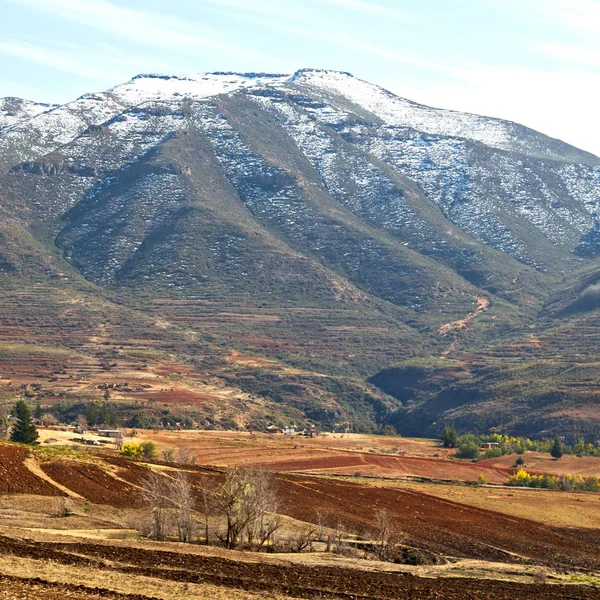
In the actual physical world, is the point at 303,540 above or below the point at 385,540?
above

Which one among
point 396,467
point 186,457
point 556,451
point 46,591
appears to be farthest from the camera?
point 556,451

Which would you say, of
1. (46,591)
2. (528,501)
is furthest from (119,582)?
(528,501)

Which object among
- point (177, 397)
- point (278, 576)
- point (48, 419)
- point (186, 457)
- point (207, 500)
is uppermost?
point (278, 576)

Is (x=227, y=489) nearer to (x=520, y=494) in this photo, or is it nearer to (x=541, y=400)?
(x=520, y=494)

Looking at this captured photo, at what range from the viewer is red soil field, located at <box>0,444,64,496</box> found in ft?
185

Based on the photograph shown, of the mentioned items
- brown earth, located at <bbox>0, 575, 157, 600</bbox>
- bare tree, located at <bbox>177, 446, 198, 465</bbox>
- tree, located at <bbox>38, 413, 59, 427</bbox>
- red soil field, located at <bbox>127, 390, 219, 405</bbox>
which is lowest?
tree, located at <bbox>38, 413, 59, 427</bbox>

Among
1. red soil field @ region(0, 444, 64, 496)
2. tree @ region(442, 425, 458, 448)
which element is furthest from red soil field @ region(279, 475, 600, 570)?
tree @ region(442, 425, 458, 448)

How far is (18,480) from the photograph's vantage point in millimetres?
57531

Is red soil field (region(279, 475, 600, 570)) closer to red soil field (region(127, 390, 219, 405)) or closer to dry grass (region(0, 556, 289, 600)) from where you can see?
dry grass (region(0, 556, 289, 600))

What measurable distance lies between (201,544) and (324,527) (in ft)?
36.9

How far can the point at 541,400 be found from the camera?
A: 171250 millimetres

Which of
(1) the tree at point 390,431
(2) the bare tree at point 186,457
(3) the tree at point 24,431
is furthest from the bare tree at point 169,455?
(1) the tree at point 390,431

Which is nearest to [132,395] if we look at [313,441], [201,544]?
[313,441]

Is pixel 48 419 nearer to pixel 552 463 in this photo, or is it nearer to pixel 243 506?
pixel 552 463
